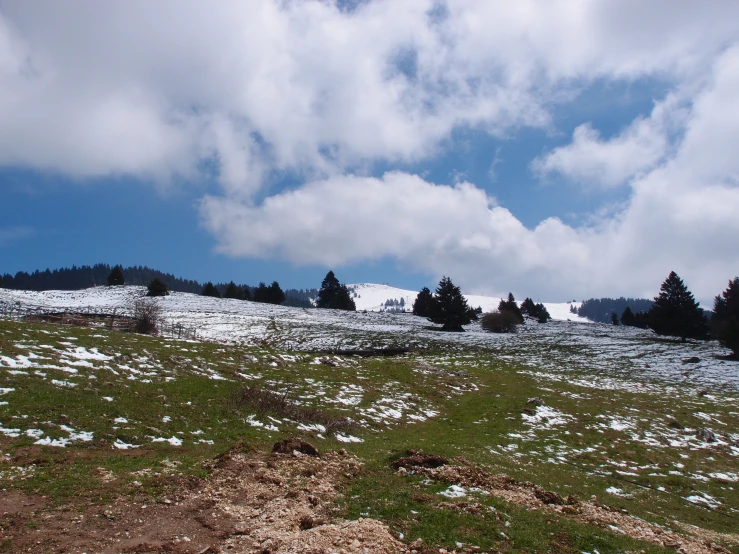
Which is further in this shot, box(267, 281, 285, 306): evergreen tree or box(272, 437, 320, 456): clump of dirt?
box(267, 281, 285, 306): evergreen tree

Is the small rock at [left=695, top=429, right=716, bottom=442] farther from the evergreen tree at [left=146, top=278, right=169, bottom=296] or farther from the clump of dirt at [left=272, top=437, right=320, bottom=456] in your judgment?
the evergreen tree at [left=146, top=278, right=169, bottom=296]

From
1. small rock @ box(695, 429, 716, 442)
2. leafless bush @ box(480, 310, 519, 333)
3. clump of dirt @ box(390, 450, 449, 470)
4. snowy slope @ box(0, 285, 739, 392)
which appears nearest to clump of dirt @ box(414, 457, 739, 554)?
clump of dirt @ box(390, 450, 449, 470)

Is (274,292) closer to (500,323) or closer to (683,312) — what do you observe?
(500,323)

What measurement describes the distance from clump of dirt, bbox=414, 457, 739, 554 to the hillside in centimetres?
7

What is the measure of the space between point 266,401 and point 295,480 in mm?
9577

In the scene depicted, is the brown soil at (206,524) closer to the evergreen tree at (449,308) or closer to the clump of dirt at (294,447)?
the clump of dirt at (294,447)

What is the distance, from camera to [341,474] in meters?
11.6

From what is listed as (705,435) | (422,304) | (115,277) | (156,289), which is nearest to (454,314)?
(422,304)

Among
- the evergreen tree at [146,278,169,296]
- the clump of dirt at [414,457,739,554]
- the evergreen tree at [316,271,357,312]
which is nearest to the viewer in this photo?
the clump of dirt at [414,457,739,554]

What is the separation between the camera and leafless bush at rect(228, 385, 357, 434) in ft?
61.4

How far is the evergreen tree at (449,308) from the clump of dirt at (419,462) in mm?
62103

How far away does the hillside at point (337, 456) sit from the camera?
8.48 metres

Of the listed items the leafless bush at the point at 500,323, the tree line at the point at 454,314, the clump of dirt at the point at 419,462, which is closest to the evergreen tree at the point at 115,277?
the tree line at the point at 454,314

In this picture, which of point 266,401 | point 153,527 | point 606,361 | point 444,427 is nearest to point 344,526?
point 153,527
